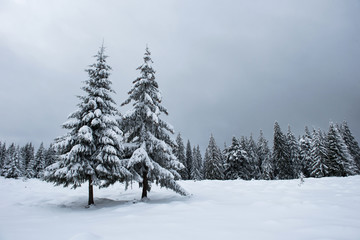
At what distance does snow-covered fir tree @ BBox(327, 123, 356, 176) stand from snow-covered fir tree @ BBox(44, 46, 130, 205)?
37.1 m

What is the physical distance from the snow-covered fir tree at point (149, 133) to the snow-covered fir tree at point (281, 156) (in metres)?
33.3

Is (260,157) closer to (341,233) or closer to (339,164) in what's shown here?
(339,164)

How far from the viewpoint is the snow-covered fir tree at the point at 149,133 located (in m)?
12.8

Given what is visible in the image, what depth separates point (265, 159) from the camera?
4675cm

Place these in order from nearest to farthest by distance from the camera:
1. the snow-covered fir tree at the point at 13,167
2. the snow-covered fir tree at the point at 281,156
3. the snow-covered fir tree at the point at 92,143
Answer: the snow-covered fir tree at the point at 92,143 → the snow-covered fir tree at the point at 281,156 → the snow-covered fir tree at the point at 13,167

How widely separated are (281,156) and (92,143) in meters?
38.6

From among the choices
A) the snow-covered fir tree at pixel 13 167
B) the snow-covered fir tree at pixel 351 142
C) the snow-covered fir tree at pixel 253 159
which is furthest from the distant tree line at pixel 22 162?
the snow-covered fir tree at pixel 351 142

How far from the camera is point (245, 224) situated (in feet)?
20.4

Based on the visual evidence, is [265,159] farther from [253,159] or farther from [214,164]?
[214,164]

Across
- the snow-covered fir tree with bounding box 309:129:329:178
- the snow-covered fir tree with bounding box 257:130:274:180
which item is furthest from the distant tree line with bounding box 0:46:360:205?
the snow-covered fir tree with bounding box 257:130:274:180

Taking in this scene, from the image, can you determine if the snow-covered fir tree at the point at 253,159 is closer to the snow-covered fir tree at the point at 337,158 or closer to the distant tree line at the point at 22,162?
the snow-covered fir tree at the point at 337,158

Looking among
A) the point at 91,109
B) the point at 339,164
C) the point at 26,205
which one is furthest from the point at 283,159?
the point at 26,205

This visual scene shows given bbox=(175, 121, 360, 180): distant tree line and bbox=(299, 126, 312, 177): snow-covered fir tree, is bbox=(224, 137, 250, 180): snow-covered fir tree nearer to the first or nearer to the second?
bbox=(175, 121, 360, 180): distant tree line

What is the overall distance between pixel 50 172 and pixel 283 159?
133 ft
